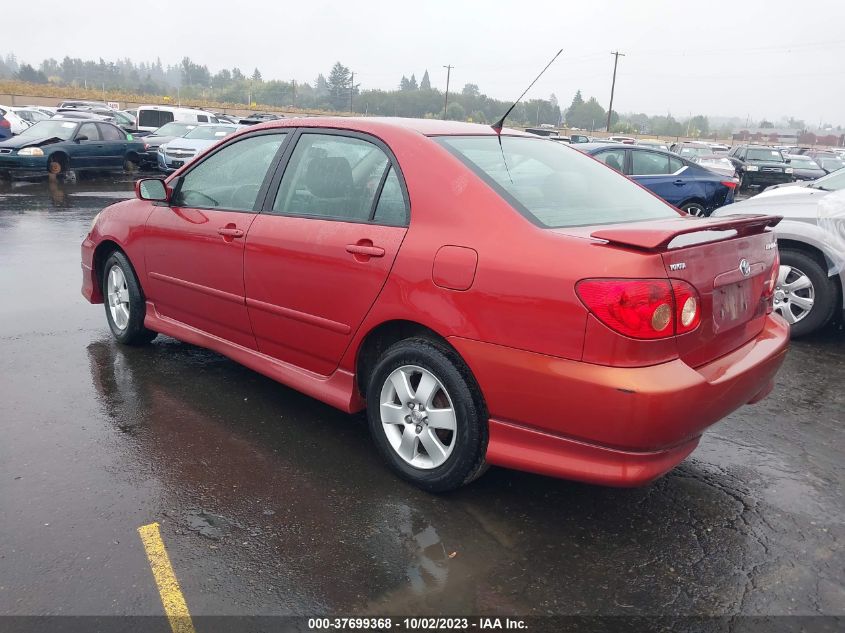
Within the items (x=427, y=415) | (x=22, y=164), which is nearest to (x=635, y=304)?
(x=427, y=415)

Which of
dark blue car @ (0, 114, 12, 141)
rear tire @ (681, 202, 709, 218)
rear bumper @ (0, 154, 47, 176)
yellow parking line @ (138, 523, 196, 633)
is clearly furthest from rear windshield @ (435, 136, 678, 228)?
dark blue car @ (0, 114, 12, 141)

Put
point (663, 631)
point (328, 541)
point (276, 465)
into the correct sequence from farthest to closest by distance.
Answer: point (276, 465) → point (328, 541) → point (663, 631)

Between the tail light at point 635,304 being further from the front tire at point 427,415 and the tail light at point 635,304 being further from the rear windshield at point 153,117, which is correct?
the rear windshield at point 153,117

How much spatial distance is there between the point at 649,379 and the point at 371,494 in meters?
1.40

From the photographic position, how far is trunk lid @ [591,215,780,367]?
2.72 m

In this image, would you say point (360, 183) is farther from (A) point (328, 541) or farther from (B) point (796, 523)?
(B) point (796, 523)

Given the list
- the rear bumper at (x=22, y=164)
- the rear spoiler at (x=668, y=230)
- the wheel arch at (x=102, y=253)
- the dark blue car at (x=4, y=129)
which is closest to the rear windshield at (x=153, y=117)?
the dark blue car at (x=4, y=129)

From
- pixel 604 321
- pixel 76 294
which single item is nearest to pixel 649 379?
pixel 604 321

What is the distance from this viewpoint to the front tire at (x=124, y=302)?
5.02m

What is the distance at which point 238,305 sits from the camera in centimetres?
412

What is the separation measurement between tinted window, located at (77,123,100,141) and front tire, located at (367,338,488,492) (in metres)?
17.3

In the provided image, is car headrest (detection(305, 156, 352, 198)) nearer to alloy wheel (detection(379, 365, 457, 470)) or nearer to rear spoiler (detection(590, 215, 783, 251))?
alloy wheel (detection(379, 365, 457, 470))

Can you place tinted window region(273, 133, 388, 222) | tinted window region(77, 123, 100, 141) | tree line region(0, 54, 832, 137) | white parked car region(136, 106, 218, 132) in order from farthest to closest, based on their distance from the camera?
tree line region(0, 54, 832, 137)
white parked car region(136, 106, 218, 132)
tinted window region(77, 123, 100, 141)
tinted window region(273, 133, 388, 222)

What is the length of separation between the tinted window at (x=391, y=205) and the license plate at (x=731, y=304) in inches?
55.1
